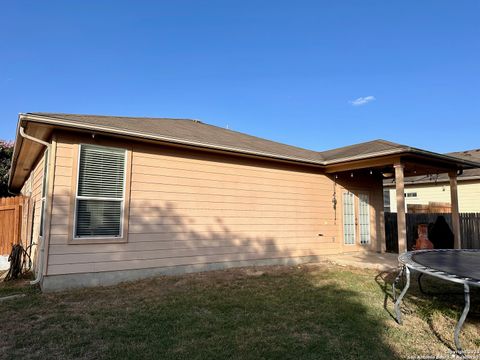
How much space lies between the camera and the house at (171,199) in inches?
212

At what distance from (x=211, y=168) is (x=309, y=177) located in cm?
329

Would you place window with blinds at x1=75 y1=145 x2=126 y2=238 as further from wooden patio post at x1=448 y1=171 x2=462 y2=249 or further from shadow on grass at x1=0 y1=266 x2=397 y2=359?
wooden patio post at x1=448 y1=171 x2=462 y2=249

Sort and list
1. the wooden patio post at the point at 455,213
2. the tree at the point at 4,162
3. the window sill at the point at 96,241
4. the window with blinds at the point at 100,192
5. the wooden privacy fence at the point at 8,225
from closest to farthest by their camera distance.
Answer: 1. the window sill at the point at 96,241
2. the window with blinds at the point at 100,192
3. the wooden patio post at the point at 455,213
4. the wooden privacy fence at the point at 8,225
5. the tree at the point at 4,162

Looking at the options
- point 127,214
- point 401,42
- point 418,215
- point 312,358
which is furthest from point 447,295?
point 401,42

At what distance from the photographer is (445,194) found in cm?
1552

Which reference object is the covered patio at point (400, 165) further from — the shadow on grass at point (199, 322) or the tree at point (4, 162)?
the tree at point (4, 162)

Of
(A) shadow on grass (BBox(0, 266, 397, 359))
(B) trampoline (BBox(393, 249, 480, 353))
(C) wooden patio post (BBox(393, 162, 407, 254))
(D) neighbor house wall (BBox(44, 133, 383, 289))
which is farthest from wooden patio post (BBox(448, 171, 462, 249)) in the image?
(A) shadow on grass (BBox(0, 266, 397, 359))

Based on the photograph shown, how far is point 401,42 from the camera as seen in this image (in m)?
11.1

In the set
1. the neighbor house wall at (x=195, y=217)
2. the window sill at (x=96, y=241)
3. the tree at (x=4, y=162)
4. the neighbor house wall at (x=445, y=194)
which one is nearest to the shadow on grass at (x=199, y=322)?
the neighbor house wall at (x=195, y=217)

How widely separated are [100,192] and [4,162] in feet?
44.9

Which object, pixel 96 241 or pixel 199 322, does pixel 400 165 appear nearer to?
pixel 199 322

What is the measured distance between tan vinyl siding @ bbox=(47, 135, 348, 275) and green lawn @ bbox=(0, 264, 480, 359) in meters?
0.66

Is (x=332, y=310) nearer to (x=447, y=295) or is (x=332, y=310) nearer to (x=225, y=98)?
(x=447, y=295)

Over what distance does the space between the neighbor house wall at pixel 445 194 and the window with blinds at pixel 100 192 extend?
1505 cm
